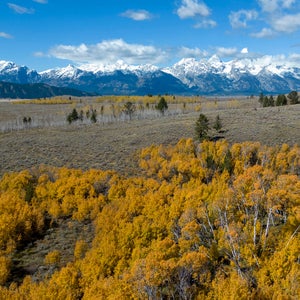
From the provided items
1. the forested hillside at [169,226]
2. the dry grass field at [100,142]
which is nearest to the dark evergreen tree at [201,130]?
the dry grass field at [100,142]

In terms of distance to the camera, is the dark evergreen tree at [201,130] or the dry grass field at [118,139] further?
the dark evergreen tree at [201,130]

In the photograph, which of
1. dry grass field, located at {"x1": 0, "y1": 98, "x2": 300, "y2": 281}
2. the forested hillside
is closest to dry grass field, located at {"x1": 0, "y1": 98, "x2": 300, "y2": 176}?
dry grass field, located at {"x1": 0, "y1": 98, "x2": 300, "y2": 281}

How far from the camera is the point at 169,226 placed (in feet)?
156

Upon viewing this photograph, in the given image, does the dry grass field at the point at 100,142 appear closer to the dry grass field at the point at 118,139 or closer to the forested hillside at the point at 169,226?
the dry grass field at the point at 118,139

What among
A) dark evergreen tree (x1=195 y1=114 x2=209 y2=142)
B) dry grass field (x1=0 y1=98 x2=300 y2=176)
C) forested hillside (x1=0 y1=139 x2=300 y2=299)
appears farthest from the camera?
dark evergreen tree (x1=195 y1=114 x2=209 y2=142)

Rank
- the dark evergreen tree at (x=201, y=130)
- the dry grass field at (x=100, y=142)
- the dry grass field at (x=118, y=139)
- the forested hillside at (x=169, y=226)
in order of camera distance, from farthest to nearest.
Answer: the dark evergreen tree at (x=201, y=130) → the dry grass field at (x=118, y=139) → the dry grass field at (x=100, y=142) → the forested hillside at (x=169, y=226)

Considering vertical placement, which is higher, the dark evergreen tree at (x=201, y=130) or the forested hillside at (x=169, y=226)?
the dark evergreen tree at (x=201, y=130)

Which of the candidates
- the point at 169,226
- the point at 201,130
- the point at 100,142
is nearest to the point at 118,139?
the point at 100,142

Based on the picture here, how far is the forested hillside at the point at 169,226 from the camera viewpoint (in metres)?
33.8

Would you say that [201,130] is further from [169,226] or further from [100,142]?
[169,226]

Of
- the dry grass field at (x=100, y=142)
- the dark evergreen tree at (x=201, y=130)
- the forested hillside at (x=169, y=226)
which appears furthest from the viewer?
the dark evergreen tree at (x=201, y=130)

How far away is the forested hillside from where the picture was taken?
33.8m

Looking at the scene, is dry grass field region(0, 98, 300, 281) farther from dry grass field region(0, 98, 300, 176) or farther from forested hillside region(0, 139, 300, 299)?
forested hillside region(0, 139, 300, 299)

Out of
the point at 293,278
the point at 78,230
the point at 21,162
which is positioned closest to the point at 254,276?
the point at 293,278
